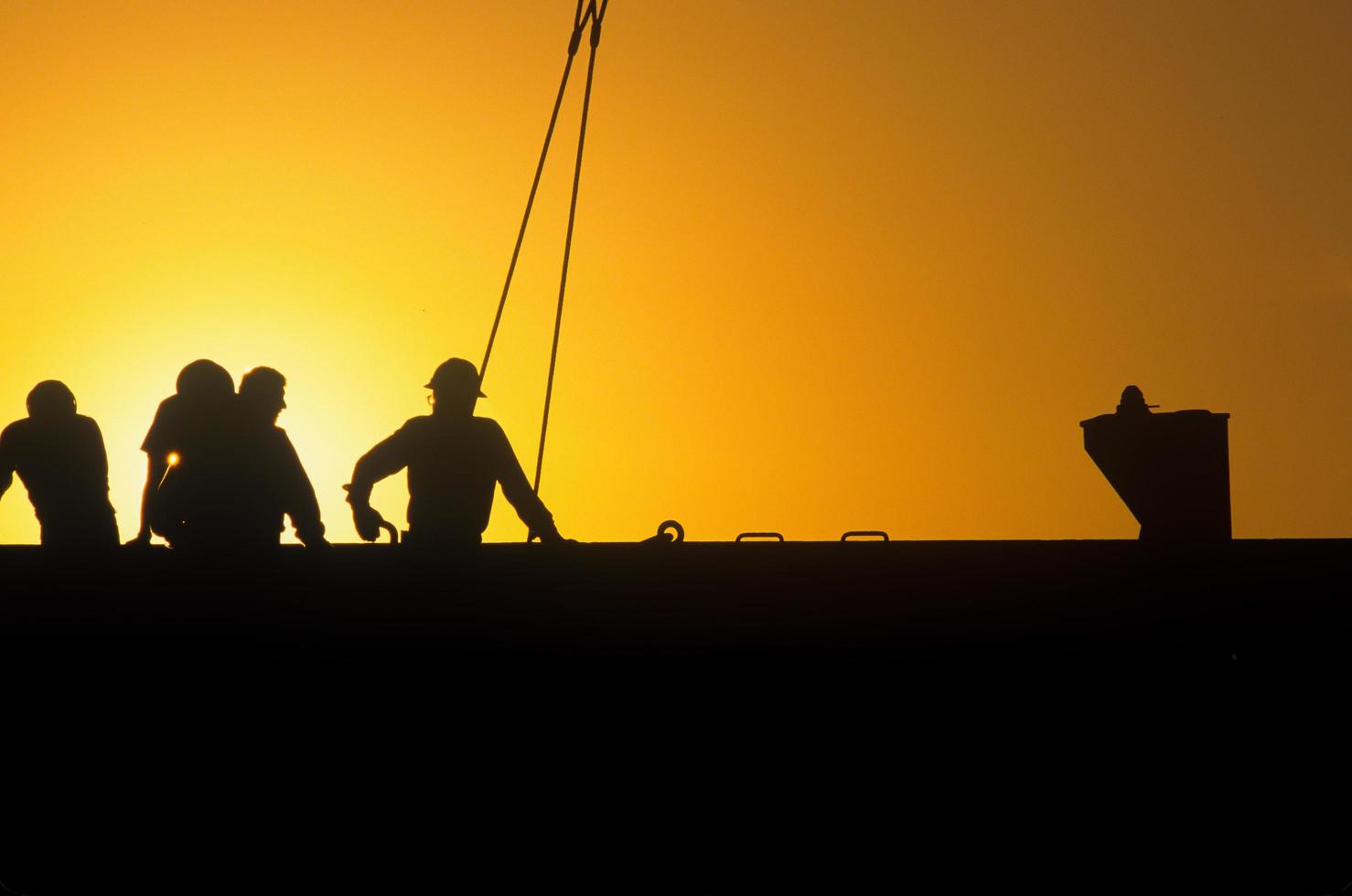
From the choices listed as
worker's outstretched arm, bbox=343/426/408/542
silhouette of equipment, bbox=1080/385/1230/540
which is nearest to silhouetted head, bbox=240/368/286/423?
worker's outstretched arm, bbox=343/426/408/542

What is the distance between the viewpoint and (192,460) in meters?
7.07

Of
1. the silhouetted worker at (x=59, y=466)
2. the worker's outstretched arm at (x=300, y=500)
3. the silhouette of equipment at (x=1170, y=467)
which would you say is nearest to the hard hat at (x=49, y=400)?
the silhouetted worker at (x=59, y=466)

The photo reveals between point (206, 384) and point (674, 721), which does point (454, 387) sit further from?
point (674, 721)

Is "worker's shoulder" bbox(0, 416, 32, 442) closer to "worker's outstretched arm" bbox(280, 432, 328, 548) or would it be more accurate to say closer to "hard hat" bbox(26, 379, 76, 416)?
"hard hat" bbox(26, 379, 76, 416)

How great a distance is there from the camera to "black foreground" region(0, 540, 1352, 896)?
614cm

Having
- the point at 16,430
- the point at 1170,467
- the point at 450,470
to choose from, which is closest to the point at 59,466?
the point at 16,430

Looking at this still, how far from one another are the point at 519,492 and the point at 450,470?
1.08ft

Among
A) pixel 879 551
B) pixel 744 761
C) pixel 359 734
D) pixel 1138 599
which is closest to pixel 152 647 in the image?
pixel 359 734

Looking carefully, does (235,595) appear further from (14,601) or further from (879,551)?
(879,551)

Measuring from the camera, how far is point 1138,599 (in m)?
6.66

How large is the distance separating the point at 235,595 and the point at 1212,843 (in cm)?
369

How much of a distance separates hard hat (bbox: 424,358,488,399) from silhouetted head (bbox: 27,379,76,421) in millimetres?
1881

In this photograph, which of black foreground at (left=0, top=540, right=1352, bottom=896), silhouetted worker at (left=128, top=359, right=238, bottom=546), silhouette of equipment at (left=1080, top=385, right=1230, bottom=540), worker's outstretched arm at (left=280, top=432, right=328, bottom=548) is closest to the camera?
black foreground at (left=0, top=540, right=1352, bottom=896)

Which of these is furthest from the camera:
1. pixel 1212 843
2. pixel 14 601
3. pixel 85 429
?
pixel 85 429
